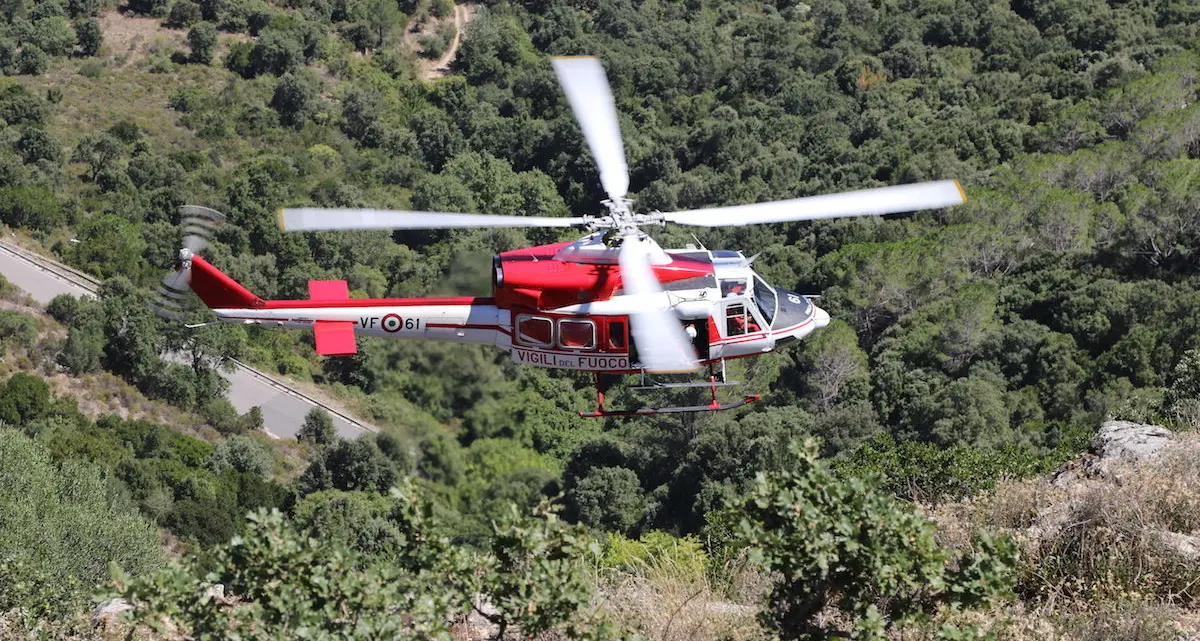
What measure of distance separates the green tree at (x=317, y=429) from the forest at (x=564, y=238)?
0.20 meters

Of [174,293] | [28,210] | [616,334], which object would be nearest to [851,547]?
[616,334]

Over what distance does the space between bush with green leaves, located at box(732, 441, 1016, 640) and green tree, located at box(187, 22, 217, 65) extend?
2364 inches

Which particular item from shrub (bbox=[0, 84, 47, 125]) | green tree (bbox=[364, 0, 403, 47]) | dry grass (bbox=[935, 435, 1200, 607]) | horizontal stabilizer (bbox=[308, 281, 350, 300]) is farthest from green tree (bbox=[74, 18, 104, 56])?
dry grass (bbox=[935, 435, 1200, 607])

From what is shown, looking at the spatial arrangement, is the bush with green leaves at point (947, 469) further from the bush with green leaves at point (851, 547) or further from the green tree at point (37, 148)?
the green tree at point (37, 148)

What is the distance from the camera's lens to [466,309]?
56.3 ft

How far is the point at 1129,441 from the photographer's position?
15.7m

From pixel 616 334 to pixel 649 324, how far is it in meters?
2.40

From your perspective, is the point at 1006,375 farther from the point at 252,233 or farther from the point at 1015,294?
the point at 252,233

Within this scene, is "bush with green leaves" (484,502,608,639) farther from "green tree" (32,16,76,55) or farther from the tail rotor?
"green tree" (32,16,76,55)

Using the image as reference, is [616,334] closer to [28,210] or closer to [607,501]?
[607,501]

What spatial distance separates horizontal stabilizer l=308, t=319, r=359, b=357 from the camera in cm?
1708

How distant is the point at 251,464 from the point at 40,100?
28282 mm

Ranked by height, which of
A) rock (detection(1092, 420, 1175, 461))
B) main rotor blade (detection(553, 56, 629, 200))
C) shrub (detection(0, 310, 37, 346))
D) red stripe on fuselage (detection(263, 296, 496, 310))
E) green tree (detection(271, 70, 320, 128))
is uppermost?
green tree (detection(271, 70, 320, 128))

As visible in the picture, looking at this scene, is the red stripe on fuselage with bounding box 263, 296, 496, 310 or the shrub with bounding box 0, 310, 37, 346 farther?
the shrub with bounding box 0, 310, 37, 346
